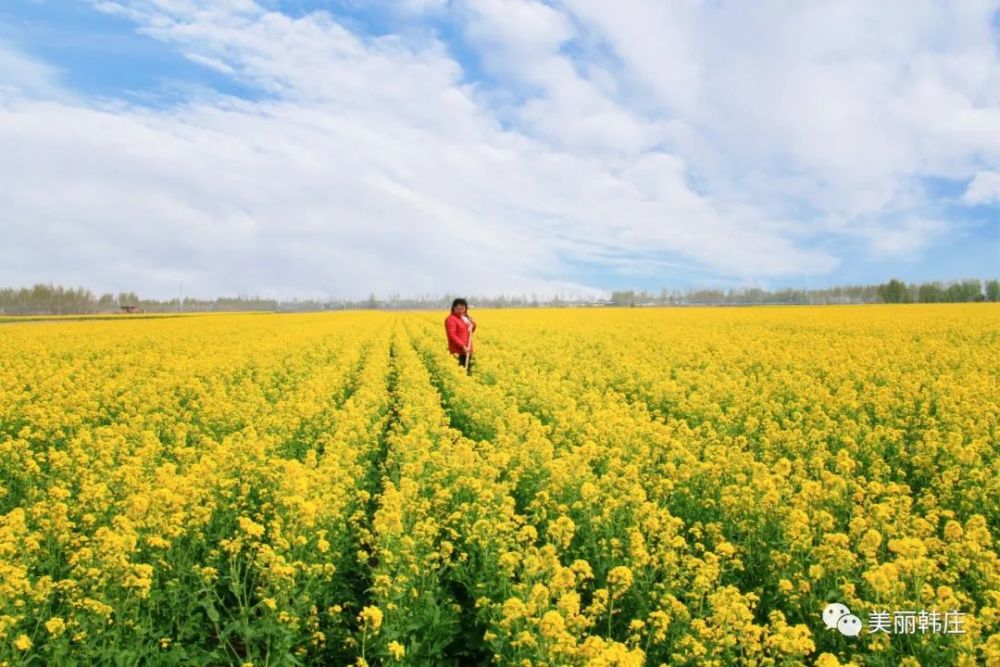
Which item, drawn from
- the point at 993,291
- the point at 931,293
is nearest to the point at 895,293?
the point at 931,293

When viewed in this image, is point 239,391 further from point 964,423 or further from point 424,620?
point 964,423

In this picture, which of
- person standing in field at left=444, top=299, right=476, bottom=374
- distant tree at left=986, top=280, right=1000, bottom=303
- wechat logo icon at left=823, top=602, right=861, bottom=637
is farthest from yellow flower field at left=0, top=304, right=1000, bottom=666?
distant tree at left=986, top=280, right=1000, bottom=303

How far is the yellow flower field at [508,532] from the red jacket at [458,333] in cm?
334

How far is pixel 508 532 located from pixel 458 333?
11632 mm

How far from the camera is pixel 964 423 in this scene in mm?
10414

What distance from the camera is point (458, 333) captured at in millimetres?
17875

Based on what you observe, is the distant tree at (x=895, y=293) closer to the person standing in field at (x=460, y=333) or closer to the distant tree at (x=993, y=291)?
the distant tree at (x=993, y=291)

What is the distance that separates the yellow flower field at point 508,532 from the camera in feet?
16.3

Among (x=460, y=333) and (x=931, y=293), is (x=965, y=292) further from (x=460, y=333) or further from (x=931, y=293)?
(x=460, y=333)

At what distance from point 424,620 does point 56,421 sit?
9908 millimetres

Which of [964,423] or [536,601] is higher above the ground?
[964,423]

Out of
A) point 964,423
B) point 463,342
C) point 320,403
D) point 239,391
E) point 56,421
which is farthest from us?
point 463,342

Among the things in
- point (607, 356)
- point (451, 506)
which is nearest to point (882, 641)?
point (451, 506)

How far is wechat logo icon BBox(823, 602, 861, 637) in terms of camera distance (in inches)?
196
